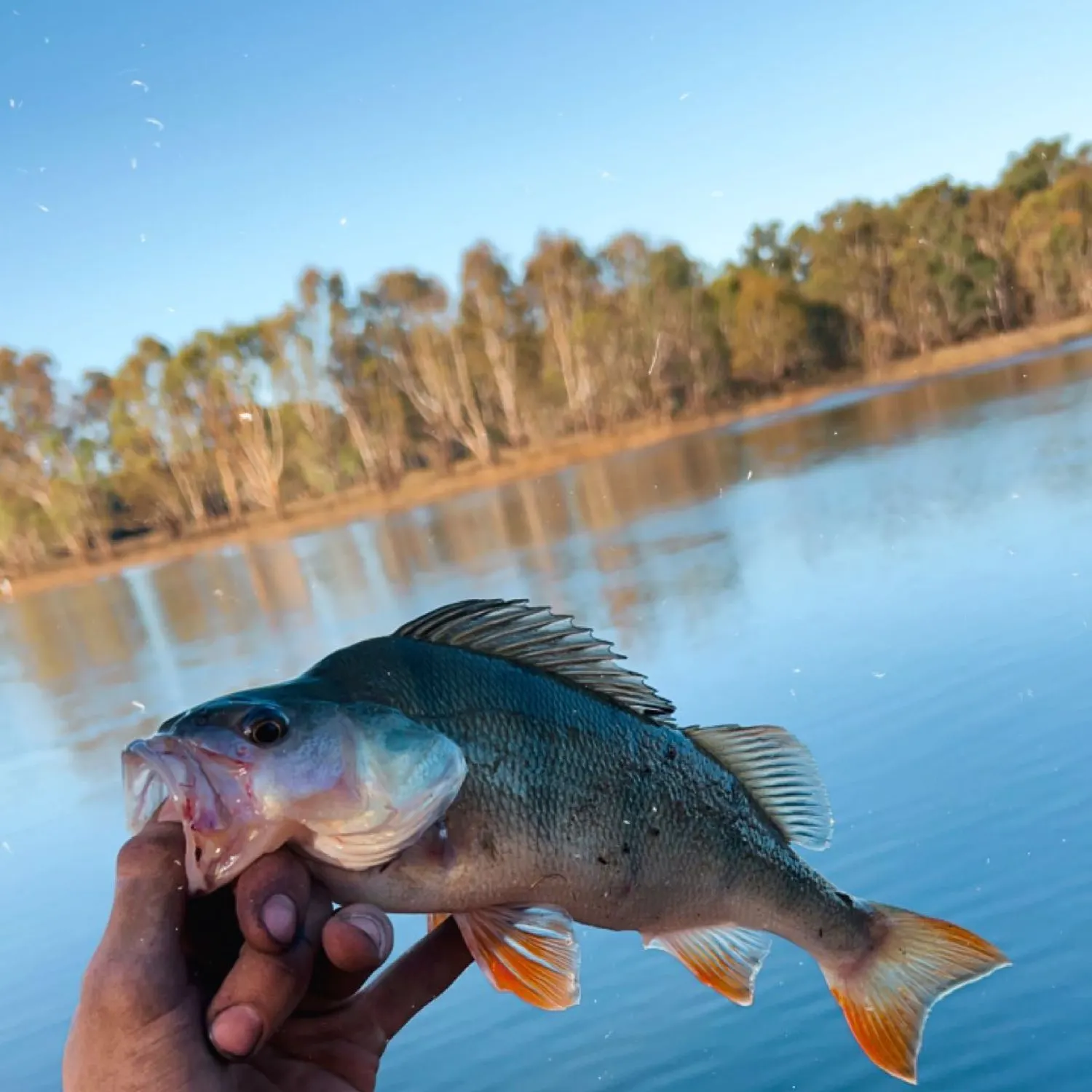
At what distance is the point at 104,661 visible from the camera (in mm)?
10680

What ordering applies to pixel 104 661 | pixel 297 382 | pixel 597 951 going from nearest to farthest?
1. pixel 597 951
2. pixel 104 661
3. pixel 297 382

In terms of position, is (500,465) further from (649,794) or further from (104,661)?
(649,794)

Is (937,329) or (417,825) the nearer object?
(417,825)

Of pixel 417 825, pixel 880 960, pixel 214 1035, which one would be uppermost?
pixel 417 825

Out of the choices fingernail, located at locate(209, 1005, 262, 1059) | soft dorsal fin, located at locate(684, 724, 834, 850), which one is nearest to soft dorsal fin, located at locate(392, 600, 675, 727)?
soft dorsal fin, located at locate(684, 724, 834, 850)

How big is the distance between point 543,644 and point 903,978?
80cm

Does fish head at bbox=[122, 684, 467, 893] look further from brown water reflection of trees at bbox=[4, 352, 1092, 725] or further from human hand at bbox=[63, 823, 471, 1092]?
brown water reflection of trees at bbox=[4, 352, 1092, 725]

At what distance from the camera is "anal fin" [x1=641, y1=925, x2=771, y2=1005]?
1527 millimetres

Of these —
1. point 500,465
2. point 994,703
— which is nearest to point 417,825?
point 994,703

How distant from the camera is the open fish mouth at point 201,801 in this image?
1146 millimetres

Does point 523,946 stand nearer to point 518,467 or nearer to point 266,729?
point 266,729

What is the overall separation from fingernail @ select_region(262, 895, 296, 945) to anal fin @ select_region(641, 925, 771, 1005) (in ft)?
1.89

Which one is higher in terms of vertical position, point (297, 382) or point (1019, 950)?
point (297, 382)

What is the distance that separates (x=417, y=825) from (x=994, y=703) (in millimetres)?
3942
